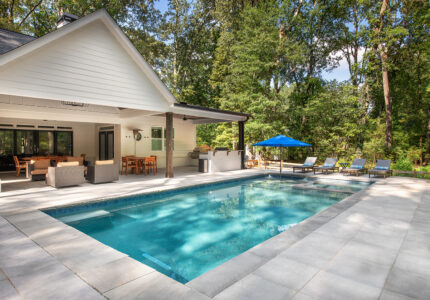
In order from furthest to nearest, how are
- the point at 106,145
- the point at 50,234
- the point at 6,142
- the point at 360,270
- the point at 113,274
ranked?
the point at 106,145
the point at 6,142
the point at 50,234
the point at 360,270
the point at 113,274

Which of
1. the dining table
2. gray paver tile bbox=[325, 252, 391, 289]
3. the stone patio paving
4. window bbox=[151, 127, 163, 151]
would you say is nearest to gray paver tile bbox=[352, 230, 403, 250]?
the stone patio paving

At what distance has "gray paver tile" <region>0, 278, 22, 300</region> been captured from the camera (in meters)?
2.39

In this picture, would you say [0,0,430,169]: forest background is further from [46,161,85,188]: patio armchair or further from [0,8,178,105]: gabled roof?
[46,161,85,188]: patio armchair

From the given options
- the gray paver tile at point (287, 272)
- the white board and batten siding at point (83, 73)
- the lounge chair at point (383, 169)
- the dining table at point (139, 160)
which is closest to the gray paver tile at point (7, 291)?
the gray paver tile at point (287, 272)

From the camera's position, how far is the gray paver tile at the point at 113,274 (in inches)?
104

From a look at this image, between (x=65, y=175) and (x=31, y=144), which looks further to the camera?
(x=31, y=144)

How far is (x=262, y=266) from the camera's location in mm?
3082

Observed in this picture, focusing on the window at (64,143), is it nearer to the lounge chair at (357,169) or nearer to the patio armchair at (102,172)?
the patio armchair at (102,172)

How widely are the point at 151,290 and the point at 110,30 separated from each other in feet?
28.1

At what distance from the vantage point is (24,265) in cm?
306

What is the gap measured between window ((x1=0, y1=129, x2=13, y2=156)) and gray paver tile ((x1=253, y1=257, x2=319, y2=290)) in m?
14.8

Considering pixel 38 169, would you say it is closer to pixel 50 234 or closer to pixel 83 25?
pixel 83 25

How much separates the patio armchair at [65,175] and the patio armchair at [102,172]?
0.49 metres

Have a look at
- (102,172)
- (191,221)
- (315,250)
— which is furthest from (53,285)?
(102,172)
